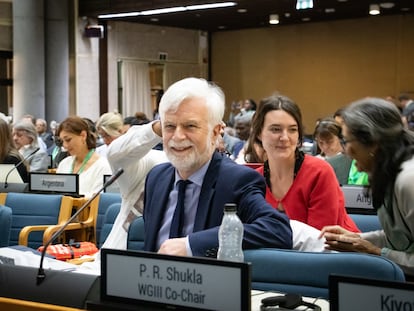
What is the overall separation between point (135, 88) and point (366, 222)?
1457cm

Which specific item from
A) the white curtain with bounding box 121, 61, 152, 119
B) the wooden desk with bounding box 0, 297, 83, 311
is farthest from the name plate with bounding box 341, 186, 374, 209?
the white curtain with bounding box 121, 61, 152, 119

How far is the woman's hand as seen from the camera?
2.36 meters

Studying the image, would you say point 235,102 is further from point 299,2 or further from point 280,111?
point 280,111

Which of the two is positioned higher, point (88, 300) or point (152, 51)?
point (152, 51)

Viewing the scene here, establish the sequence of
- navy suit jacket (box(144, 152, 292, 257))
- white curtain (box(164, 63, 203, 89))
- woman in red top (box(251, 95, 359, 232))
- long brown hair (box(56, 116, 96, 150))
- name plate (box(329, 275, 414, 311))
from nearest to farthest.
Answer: name plate (box(329, 275, 414, 311)), navy suit jacket (box(144, 152, 292, 257)), woman in red top (box(251, 95, 359, 232)), long brown hair (box(56, 116, 96, 150)), white curtain (box(164, 63, 203, 89))

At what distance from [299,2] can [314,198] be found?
10.7 m

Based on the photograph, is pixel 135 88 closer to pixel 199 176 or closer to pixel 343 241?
pixel 199 176

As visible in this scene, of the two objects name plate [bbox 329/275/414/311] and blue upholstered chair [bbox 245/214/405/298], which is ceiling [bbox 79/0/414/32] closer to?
blue upholstered chair [bbox 245/214/405/298]

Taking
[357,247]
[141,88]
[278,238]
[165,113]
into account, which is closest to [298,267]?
[278,238]

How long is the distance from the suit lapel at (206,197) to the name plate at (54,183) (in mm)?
2911

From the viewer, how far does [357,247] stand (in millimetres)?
2410

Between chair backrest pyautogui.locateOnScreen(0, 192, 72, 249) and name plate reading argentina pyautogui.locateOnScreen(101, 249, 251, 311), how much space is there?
127 inches

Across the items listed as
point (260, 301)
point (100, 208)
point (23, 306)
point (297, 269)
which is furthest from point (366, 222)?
point (100, 208)

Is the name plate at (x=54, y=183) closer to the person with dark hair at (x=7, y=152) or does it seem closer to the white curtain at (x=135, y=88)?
the person with dark hair at (x=7, y=152)
